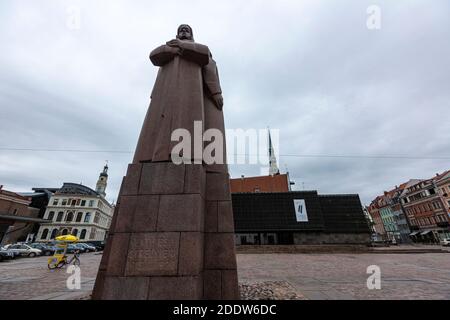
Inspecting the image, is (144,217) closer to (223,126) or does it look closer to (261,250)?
(223,126)

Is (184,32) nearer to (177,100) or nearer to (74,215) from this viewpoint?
(177,100)

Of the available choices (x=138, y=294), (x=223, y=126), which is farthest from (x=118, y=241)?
(x=223, y=126)

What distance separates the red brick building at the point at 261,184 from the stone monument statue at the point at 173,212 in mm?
42343

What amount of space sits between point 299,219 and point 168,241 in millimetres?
33436

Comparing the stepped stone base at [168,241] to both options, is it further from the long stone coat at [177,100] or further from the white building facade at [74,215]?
the white building facade at [74,215]

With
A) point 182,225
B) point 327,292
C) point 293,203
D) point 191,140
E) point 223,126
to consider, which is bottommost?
point 327,292

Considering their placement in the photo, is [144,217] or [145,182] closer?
[144,217]

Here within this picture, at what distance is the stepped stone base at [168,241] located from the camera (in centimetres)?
319

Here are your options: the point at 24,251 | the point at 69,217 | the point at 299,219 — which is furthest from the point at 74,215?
the point at 299,219

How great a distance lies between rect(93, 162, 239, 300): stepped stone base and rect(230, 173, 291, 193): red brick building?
43019 millimetres

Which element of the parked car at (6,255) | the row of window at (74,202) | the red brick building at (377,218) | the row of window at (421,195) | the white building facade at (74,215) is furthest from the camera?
the red brick building at (377,218)

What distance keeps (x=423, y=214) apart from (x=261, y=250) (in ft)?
178

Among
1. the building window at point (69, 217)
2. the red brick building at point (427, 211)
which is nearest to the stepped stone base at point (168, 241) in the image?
the building window at point (69, 217)
